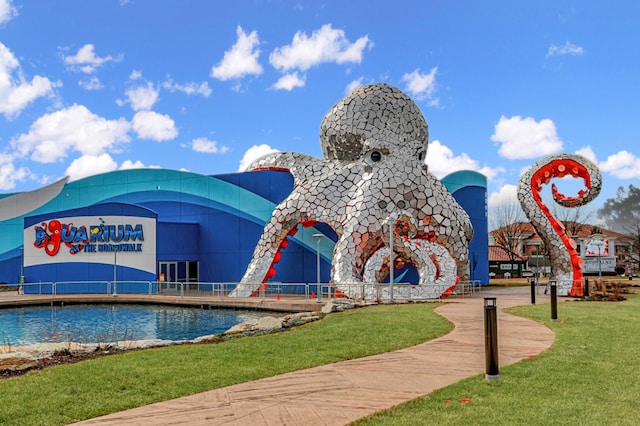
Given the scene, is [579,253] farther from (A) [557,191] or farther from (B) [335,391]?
(B) [335,391]

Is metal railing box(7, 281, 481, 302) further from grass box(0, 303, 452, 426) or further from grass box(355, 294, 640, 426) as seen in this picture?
grass box(355, 294, 640, 426)

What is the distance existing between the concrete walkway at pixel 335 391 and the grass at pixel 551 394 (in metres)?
0.34

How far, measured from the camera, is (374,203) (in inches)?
966

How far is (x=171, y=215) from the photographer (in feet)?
116

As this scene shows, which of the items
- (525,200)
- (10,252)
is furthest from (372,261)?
(10,252)

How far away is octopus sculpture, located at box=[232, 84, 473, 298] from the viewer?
77.0 feet

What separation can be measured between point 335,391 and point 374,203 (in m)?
18.0

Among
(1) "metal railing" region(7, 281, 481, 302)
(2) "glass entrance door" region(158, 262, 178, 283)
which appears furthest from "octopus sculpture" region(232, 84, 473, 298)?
(2) "glass entrance door" region(158, 262, 178, 283)

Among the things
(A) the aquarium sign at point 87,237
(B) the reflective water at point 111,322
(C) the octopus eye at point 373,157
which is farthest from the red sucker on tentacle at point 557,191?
(A) the aquarium sign at point 87,237

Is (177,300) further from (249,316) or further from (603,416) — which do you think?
(603,416)

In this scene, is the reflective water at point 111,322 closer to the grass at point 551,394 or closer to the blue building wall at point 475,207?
the grass at point 551,394

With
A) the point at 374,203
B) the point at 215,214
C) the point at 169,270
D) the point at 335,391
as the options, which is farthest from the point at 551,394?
the point at 169,270

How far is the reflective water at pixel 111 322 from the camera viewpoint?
15883 millimetres

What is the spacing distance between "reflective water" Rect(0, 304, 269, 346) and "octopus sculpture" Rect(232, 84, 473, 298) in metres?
4.06
